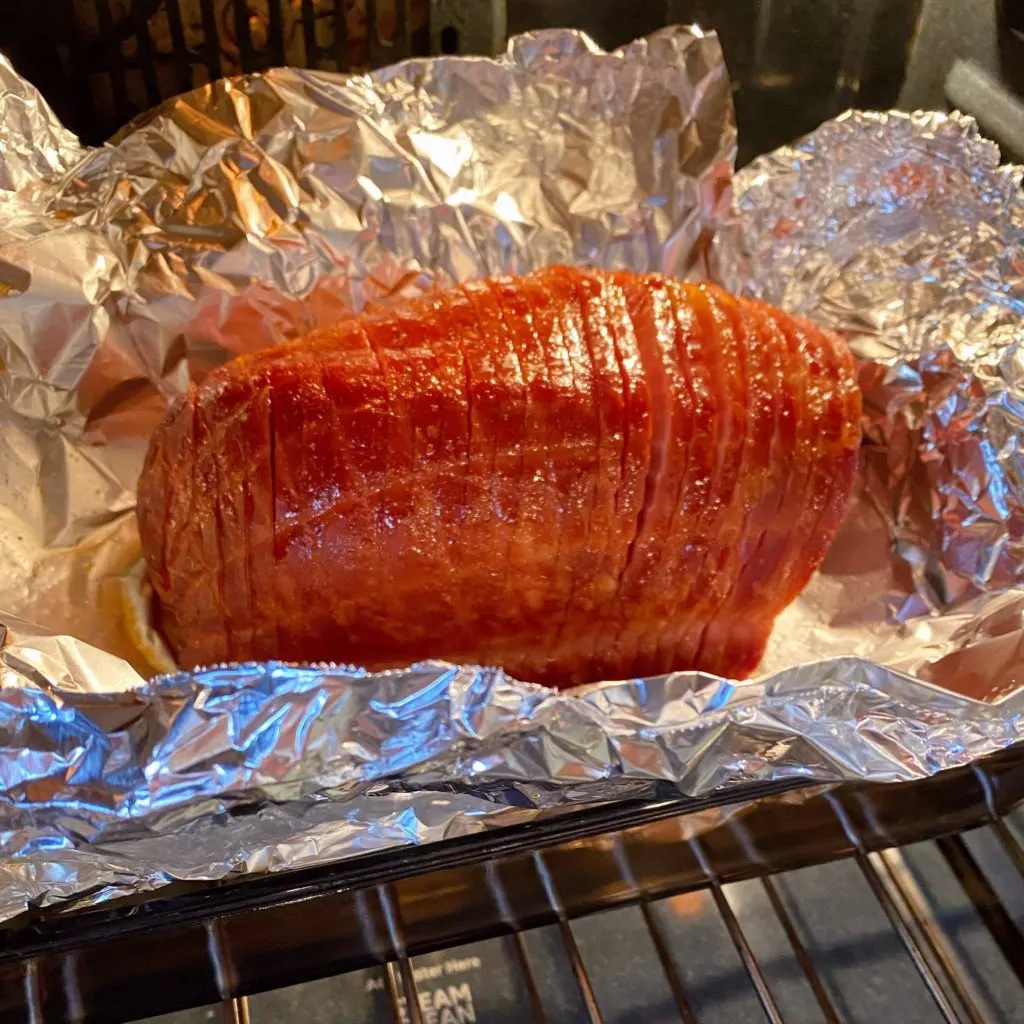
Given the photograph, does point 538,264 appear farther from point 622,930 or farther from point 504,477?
point 622,930

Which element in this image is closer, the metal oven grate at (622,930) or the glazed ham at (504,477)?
the metal oven grate at (622,930)

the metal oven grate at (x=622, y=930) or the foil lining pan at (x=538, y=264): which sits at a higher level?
the foil lining pan at (x=538, y=264)

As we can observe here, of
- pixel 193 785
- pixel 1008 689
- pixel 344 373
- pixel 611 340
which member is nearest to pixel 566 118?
pixel 611 340

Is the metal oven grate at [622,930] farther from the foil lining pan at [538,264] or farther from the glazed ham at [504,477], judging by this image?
the glazed ham at [504,477]

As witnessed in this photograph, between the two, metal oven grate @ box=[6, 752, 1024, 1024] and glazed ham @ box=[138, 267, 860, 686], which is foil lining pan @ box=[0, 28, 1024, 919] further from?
glazed ham @ box=[138, 267, 860, 686]

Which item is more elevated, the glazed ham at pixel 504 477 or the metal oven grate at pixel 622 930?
the glazed ham at pixel 504 477

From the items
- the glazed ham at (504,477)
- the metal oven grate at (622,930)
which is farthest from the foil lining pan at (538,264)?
the glazed ham at (504,477)
